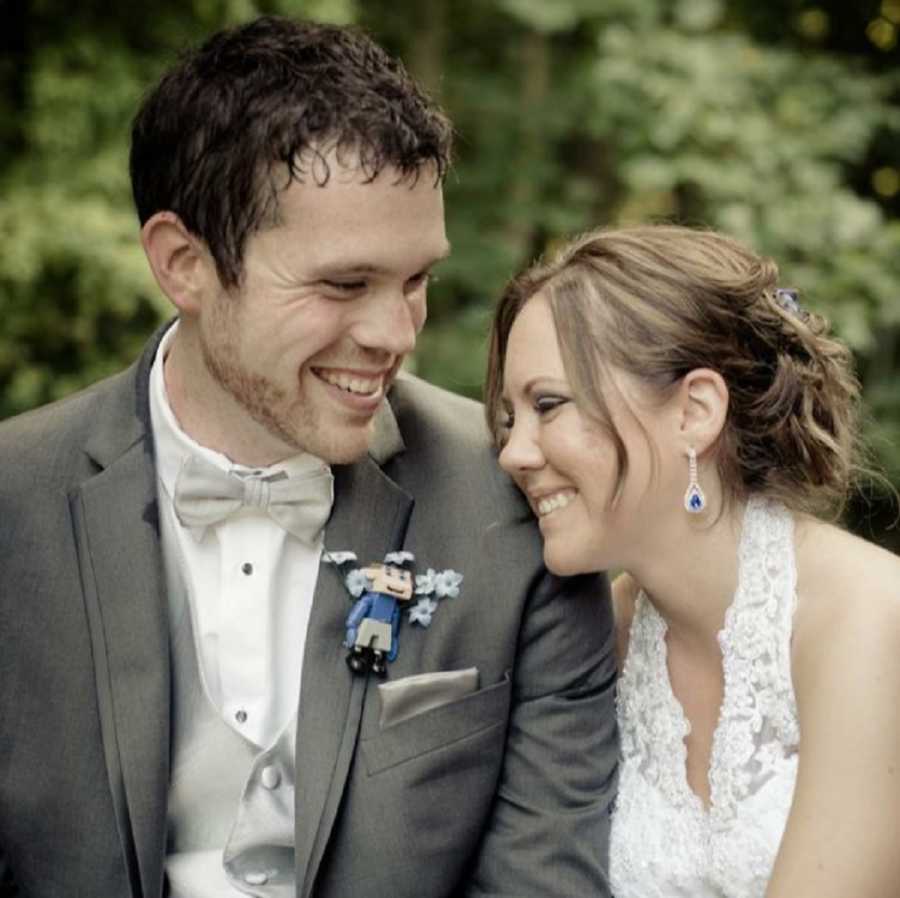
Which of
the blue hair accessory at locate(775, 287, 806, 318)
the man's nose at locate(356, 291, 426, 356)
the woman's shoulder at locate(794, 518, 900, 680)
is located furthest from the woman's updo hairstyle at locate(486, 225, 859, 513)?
the man's nose at locate(356, 291, 426, 356)

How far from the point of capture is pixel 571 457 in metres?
2.50

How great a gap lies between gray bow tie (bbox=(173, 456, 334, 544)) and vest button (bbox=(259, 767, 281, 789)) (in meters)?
0.40

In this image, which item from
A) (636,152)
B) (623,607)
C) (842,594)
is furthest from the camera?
(636,152)

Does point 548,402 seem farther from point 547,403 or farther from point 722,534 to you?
point 722,534

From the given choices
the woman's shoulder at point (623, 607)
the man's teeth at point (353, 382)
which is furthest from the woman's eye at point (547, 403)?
the woman's shoulder at point (623, 607)

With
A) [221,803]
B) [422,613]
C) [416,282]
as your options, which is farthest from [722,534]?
[221,803]

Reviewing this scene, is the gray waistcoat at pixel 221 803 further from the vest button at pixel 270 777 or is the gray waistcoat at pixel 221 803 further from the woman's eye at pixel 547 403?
the woman's eye at pixel 547 403

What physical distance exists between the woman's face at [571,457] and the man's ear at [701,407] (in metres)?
0.06

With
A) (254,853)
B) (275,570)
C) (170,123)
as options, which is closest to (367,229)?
(170,123)

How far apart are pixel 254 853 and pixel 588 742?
2.01 ft

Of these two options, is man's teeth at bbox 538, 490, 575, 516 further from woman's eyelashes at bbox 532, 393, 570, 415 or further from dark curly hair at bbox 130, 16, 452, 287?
dark curly hair at bbox 130, 16, 452, 287

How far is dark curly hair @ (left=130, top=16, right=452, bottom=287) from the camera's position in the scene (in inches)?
96.5

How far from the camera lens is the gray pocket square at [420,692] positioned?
2.53m

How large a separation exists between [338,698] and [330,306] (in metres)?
0.65
